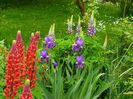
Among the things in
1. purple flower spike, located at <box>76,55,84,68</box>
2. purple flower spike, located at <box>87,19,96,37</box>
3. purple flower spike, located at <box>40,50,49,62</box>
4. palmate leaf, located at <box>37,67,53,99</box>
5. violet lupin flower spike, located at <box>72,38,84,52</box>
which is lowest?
palmate leaf, located at <box>37,67,53,99</box>

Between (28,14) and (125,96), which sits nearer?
(125,96)

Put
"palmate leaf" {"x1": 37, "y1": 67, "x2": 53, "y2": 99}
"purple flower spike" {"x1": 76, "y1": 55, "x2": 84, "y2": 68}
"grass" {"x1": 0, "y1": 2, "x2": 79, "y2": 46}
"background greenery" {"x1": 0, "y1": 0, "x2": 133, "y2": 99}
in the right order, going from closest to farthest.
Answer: "palmate leaf" {"x1": 37, "y1": 67, "x2": 53, "y2": 99}, "background greenery" {"x1": 0, "y1": 0, "x2": 133, "y2": 99}, "purple flower spike" {"x1": 76, "y1": 55, "x2": 84, "y2": 68}, "grass" {"x1": 0, "y1": 2, "x2": 79, "y2": 46}

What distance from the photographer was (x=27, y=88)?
69.1 inches

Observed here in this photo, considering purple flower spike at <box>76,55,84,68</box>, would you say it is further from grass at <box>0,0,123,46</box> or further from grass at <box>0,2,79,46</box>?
grass at <box>0,2,79,46</box>

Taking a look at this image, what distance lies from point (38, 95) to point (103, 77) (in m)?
2.26

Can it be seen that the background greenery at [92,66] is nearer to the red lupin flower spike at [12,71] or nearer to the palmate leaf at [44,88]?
the palmate leaf at [44,88]

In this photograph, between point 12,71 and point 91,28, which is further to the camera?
point 91,28

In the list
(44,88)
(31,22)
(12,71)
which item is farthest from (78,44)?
(31,22)

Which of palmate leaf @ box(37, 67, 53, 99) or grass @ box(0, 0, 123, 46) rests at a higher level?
grass @ box(0, 0, 123, 46)


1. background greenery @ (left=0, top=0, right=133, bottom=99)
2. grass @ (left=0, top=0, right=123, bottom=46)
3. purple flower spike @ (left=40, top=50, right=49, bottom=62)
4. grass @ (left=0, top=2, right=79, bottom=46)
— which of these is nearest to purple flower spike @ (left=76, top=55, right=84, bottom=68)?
background greenery @ (left=0, top=0, right=133, bottom=99)

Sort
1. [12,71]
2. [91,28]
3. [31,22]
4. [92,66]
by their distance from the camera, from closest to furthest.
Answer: [12,71]
[92,66]
[91,28]
[31,22]

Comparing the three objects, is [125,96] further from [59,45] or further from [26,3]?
[26,3]

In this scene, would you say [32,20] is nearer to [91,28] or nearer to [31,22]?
[31,22]

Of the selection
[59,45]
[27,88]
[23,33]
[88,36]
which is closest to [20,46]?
[27,88]
